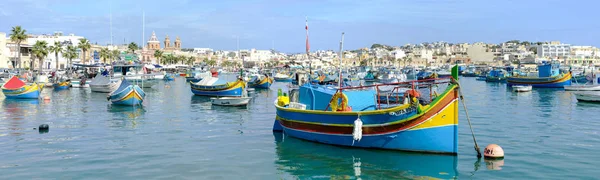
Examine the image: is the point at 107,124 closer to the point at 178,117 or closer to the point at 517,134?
the point at 178,117

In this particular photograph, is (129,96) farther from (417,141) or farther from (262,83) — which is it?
(262,83)

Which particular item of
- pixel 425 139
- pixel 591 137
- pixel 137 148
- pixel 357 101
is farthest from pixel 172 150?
pixel 591 137

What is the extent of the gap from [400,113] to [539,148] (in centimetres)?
686

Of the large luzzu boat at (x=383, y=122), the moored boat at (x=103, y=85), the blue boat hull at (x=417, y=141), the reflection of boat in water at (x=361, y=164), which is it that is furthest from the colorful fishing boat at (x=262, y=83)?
the blue boat hull at (x=417, y=141)

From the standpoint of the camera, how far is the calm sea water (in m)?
17.0

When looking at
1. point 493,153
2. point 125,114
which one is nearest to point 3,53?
point 125,114

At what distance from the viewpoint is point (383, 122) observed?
18.9m

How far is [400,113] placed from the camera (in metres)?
18.3

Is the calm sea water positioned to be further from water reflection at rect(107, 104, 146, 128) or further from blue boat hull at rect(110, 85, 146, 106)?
blue boat hull at rect(110, 85, 146, 106)

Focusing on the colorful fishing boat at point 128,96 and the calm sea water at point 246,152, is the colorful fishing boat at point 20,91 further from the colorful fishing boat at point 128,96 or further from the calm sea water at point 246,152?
the calm sea water at point 246,152

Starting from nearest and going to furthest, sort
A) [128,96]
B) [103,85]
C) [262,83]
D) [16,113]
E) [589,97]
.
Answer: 1. [16,113]
2. [128,96]
3. [589,97]
4. [103,85]
5. [262,83]

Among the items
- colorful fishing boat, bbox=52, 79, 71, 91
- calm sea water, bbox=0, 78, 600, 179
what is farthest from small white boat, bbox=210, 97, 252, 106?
Result: colorful fishing boat, bbox=52, 79, 71, 91

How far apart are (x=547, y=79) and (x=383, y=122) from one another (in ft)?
190

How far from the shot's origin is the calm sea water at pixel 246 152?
1702cm
